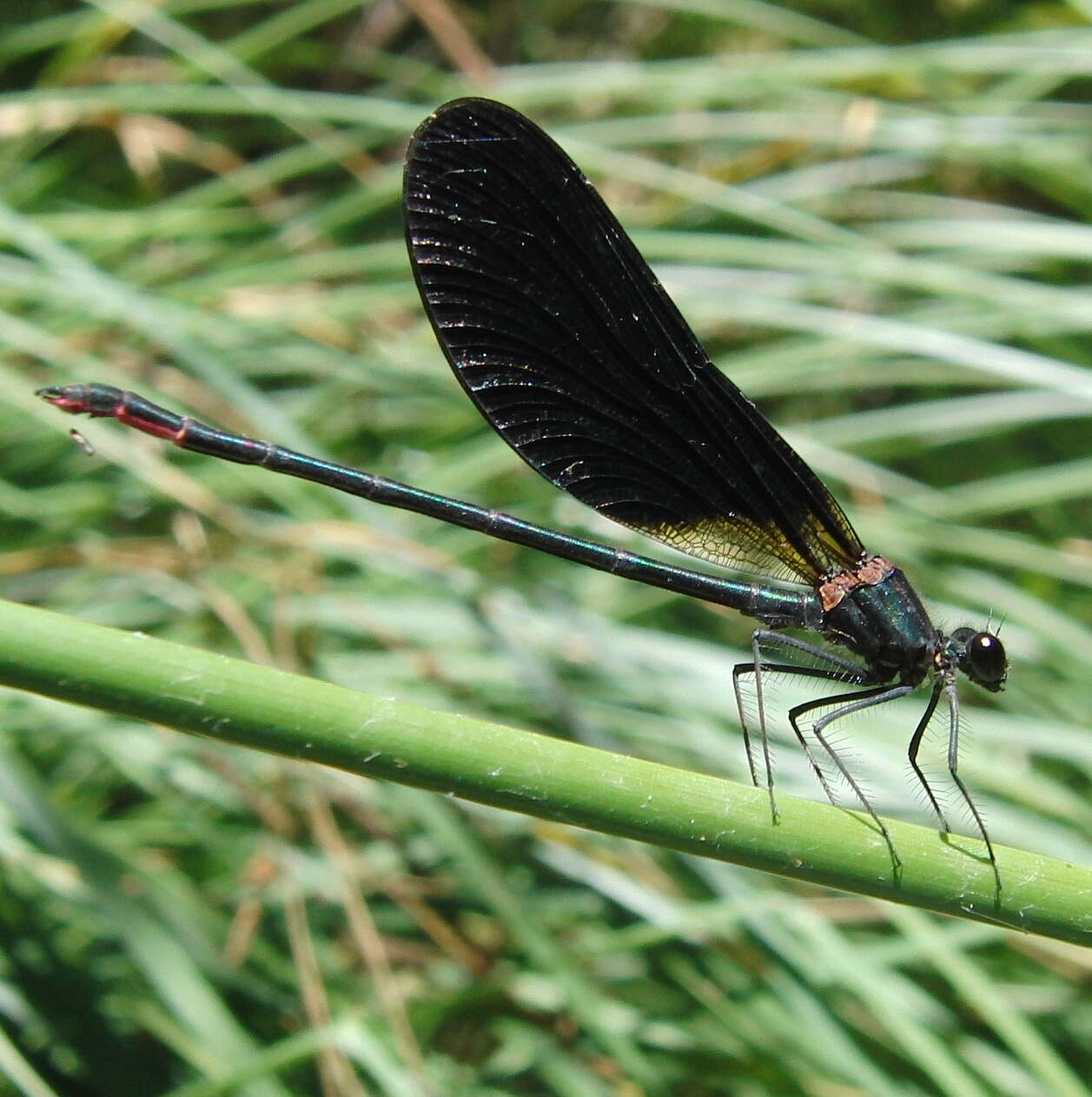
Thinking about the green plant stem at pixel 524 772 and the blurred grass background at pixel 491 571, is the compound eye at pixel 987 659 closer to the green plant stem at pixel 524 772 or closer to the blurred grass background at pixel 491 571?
the blurred grass background at pixel 491 571

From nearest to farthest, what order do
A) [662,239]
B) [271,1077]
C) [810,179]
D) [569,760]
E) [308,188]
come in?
[569,760] < [271,1077] < [662,239] < [810,179] < [308,188]

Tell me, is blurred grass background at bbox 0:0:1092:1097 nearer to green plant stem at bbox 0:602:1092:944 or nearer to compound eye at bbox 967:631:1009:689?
compound eye at bbox 967:631:1009:689

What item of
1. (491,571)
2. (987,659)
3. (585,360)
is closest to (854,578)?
(987,659)

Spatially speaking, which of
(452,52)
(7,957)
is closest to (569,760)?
(7,957)

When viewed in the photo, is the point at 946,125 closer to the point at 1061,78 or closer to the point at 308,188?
the point at 1061,78

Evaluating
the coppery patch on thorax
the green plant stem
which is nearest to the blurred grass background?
the coppery patch on thorax

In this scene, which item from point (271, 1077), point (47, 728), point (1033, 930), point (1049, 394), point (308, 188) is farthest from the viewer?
point (308, 188)
